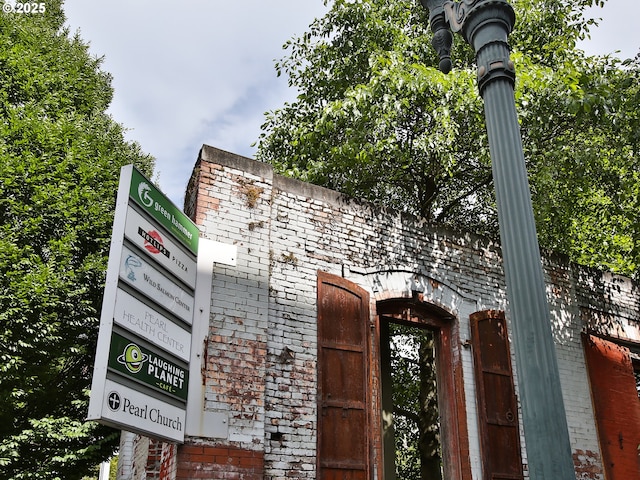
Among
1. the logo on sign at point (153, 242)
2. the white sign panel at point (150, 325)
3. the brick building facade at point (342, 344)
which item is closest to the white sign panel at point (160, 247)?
the logo on sign at point (153, 242)

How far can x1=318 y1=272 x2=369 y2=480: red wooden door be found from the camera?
6707 millimetres

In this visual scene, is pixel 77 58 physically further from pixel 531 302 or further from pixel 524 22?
pixel 531 302

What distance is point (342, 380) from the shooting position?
708 cm

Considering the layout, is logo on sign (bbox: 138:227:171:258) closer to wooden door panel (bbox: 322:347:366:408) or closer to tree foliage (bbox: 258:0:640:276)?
wooden door panel (bbox: 322:347:366:408)

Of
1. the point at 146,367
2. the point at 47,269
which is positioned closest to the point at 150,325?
the point at 146,367

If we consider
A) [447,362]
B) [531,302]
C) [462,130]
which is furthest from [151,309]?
[462,130]

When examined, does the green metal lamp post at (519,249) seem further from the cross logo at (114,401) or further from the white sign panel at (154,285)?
the white sign panel at (154,285)

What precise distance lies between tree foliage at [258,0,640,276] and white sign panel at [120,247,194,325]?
4.76 m

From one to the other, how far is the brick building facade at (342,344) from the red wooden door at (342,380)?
15mm

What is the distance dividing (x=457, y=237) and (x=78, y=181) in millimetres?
8062

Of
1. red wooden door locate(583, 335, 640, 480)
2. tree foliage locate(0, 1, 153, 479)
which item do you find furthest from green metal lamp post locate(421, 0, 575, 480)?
tree foliage locate(0, 1, 153, 479)

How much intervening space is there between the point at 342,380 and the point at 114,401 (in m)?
2.94

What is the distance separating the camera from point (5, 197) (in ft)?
37.2

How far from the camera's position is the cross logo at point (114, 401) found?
4.77 metres
